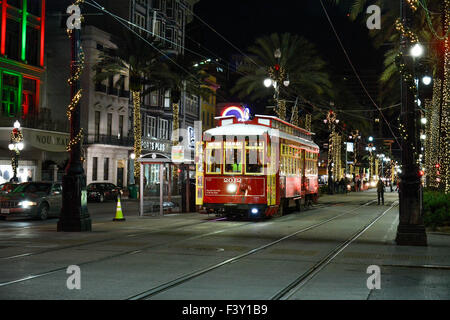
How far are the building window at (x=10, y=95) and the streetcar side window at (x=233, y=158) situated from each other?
23.7m

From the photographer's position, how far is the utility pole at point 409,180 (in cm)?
1741

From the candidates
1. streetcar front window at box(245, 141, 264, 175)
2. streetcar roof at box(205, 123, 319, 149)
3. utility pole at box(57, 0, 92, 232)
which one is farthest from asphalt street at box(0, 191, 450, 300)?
streetcar roof at box(205, 123, 319, 149)

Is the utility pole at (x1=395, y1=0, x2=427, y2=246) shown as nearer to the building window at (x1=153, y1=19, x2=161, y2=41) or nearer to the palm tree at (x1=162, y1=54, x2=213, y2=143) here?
the palm tree at (x1=162, y1=54, x2=213, y2=143)

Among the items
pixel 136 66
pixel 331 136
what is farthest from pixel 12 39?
pixel 331 136

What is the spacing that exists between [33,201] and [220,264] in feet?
50.9

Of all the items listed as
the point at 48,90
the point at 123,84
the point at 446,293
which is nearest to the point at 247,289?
the point at 446,293

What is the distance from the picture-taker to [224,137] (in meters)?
26.0

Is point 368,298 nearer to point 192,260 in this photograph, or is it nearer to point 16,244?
point 192,260

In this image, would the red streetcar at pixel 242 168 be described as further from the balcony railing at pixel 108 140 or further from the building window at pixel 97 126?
the building window at pixel 97 126

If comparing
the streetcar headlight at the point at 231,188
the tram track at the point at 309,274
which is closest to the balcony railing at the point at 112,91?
the streetcar headlight at the point at 231,188

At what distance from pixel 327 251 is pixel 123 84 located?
51816mm

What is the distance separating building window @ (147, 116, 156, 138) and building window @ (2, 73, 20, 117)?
25.1 meters

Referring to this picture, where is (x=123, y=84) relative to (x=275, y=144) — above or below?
above
